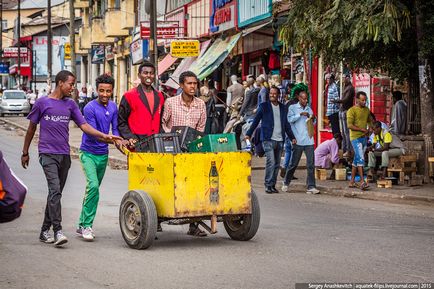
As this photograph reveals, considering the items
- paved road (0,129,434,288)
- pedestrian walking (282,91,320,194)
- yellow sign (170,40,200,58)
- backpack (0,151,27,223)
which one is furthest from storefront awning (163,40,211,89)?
backpack (0,151,27,223)

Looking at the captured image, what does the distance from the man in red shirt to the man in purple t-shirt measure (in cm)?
62

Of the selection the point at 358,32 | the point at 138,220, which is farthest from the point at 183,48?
the point at 138,220

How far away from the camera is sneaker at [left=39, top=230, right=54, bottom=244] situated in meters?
10.8

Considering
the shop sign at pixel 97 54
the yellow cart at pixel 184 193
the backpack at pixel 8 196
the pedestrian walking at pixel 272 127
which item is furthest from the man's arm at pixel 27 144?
the shop sign at pixel 97 54

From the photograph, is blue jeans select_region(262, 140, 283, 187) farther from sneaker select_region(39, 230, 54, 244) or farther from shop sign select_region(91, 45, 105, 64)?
shop sign select_region(91, 45, 105, 64)

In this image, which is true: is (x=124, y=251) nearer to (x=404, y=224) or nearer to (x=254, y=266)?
(x=254, y=266)

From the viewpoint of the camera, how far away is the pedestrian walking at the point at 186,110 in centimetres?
1141

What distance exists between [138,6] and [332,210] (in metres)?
35.1

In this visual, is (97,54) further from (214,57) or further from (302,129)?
(302,129)

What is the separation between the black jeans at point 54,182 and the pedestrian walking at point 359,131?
8117 millimetres

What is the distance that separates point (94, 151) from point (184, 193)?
1.36 metres

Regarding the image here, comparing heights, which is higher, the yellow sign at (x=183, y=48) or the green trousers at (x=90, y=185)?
the yellow sign at (x=183, y=48)

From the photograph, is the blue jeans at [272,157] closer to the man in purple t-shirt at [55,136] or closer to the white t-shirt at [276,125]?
the white t-shirt at [276,125]

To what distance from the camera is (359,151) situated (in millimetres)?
17922
